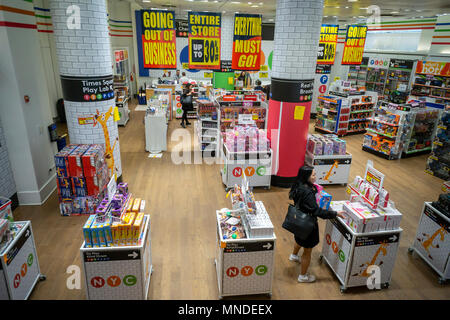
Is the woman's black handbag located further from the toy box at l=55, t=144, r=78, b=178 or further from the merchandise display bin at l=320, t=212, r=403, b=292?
the toy box at l=55, t=144, r=78, b=178

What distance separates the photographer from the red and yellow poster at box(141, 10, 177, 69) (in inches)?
247

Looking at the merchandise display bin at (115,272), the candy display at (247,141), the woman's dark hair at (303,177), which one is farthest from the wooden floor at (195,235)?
the woman's dark hair at (303,177)

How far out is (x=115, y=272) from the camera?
135 inches

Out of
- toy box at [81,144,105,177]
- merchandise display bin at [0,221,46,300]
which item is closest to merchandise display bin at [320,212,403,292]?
merchandise display bin at [0,221,46,300]

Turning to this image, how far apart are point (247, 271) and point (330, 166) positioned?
13.7ft

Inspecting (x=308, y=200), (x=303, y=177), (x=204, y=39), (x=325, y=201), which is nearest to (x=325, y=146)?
(x=325, y=201)

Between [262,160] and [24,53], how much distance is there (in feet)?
16.4

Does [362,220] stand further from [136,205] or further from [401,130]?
[401,130]

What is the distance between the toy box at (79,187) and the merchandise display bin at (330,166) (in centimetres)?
481

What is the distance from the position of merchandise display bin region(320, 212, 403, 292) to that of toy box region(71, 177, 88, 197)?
429cm

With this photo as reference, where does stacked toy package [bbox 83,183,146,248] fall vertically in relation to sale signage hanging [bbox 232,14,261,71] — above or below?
below

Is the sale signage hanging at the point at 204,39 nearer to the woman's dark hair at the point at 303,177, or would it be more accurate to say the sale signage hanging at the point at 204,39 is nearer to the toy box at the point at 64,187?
the toy box at the point at 64,187
